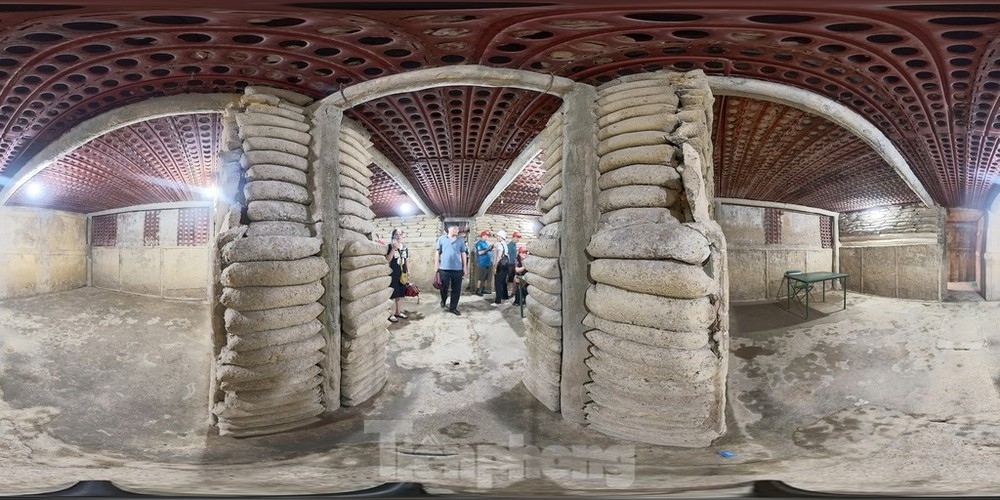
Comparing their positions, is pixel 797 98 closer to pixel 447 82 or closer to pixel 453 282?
pixel 447 82

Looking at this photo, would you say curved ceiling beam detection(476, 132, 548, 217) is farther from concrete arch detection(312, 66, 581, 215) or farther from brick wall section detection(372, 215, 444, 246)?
brick wall section detection(372, 215, 444, 246)

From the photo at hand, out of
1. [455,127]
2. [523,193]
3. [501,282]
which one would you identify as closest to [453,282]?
[501,282]

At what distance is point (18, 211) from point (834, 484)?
1011 centimetres

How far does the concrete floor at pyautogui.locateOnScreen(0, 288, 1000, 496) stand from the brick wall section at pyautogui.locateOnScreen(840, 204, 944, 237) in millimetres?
763

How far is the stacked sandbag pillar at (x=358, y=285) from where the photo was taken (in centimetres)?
264

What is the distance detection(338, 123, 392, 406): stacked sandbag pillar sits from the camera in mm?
2637

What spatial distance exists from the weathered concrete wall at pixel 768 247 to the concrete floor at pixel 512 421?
0.95ft

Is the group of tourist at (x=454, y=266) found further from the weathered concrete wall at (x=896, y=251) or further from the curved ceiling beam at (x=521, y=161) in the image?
the weathered concrete wall at (x=896, y=251)

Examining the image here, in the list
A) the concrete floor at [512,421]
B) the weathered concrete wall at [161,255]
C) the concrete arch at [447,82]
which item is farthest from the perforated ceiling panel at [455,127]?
the weathered concrete wall at [161,255]

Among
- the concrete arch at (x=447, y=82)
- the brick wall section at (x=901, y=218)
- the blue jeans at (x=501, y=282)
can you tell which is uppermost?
the concrete arch at (x=447, y=82)

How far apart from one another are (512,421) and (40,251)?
8.80 metres

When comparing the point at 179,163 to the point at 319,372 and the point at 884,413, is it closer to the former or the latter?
the point at 319,372

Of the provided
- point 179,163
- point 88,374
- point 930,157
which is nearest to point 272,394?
point 88,374

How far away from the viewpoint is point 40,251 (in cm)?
571
